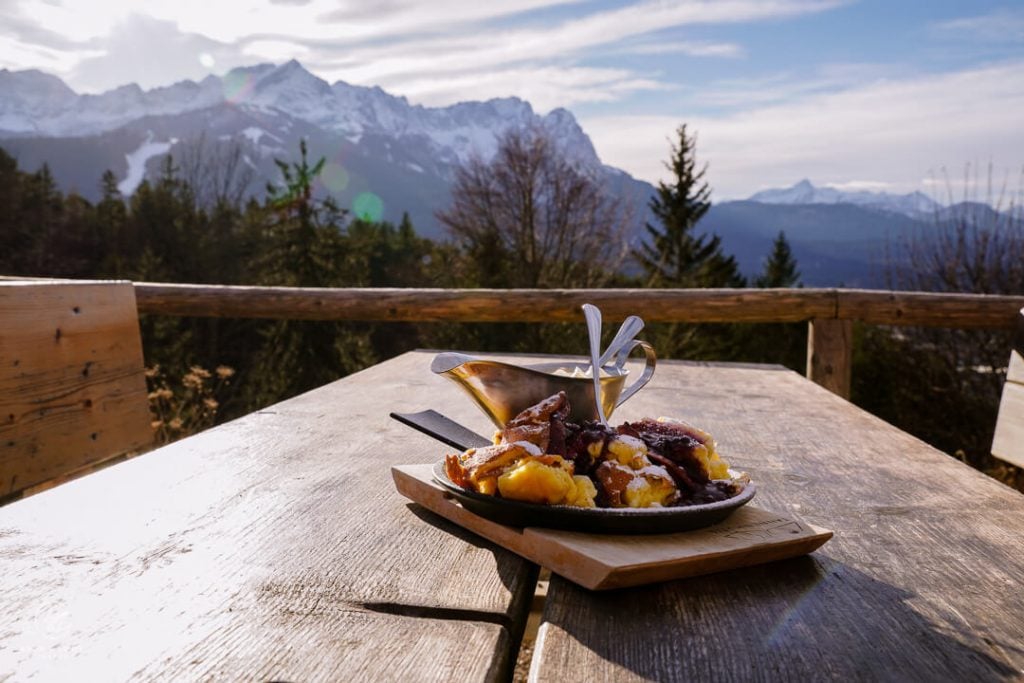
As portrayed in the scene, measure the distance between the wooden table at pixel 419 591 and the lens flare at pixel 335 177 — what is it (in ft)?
396

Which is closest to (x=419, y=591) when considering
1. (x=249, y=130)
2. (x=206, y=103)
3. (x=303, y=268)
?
(x=303, y=268)

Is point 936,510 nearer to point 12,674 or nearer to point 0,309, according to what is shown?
point 12,674

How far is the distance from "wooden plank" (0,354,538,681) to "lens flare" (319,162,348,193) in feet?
395

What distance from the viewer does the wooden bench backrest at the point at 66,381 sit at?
1.72 metres

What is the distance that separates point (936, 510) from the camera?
1.07m

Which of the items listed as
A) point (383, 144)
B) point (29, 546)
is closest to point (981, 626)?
point (29, 546)

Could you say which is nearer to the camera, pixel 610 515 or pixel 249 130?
pixel 610 515

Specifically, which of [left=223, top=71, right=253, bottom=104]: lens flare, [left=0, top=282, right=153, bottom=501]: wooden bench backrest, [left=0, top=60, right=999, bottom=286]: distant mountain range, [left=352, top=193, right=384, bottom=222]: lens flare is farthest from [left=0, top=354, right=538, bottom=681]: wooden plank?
[left=223, top=71, right=253, bottom=104]: lens flare

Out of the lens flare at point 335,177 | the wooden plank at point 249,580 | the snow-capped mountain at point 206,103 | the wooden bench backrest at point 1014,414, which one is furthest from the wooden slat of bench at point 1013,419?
the snow-capped mountain at point 206,103

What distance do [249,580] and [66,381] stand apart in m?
1.33

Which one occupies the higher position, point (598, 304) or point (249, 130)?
point (249, 130)

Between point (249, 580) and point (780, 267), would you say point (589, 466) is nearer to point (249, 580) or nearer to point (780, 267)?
point (249, 580)

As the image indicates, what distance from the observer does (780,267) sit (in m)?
32.6

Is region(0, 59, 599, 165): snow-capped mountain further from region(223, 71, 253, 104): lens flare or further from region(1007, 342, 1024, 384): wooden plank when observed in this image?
region(1007, 342, 1024, 384): wooden plank
